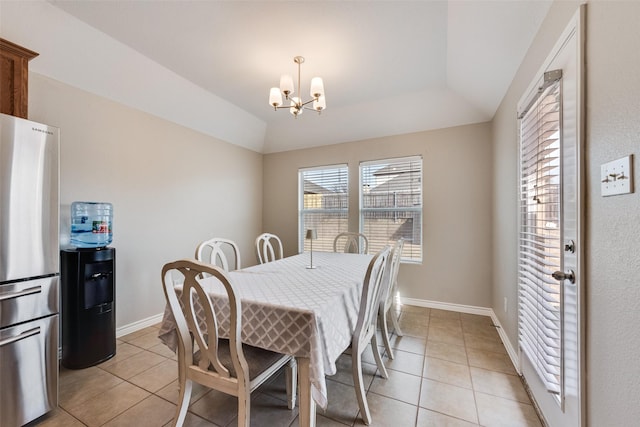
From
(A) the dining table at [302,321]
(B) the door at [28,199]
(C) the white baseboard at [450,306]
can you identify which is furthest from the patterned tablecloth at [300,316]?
(C) the white baseboard at [450,306]

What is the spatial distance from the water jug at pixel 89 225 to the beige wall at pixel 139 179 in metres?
0.08

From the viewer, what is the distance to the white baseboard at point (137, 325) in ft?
8.55

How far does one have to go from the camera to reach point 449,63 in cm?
249

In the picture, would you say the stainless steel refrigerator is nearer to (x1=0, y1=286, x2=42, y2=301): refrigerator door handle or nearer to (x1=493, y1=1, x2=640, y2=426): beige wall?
(x1=0, y1=286, x2=42, y2=301): refrigerator door handle

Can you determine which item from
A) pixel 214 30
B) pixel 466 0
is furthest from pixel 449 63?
→ pixel 214 30

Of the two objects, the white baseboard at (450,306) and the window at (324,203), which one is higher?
the window at (324,203)

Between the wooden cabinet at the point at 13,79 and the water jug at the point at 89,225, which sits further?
the water jug at the point at 89,225

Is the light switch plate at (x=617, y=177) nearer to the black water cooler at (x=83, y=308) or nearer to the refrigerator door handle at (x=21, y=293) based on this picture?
the refrigerator door handle at (x=21, y=293)

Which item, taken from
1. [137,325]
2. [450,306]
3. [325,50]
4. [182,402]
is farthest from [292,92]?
[450,306]

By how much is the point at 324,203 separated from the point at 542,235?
3013mm

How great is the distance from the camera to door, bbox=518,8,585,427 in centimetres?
112

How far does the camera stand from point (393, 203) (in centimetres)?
372

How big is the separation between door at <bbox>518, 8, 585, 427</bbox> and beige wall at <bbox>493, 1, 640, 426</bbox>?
47 mm

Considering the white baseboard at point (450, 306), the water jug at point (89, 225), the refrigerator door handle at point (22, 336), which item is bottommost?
the white baseboard at point (450, 306)
